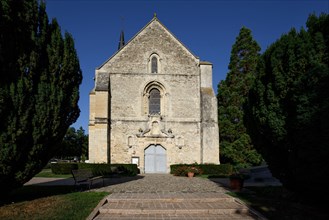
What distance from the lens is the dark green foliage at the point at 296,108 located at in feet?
21.7

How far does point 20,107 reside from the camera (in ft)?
24.5

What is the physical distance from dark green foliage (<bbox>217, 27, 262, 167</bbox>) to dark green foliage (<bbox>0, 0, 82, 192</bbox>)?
20.7m

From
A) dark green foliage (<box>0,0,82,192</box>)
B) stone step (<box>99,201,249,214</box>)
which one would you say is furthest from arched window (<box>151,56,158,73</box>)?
stone step (<box>99,201,249,214</box>)

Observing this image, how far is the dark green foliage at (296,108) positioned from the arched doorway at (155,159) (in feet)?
46.4

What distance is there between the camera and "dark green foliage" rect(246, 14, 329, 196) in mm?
6613

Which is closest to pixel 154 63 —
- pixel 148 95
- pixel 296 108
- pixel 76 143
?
pixel 148 95

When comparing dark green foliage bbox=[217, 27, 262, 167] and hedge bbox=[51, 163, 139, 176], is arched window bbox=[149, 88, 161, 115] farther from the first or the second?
dark green foliage bbox=[217, 27, 262, 167]

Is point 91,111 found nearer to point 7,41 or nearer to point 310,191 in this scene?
point 7,41

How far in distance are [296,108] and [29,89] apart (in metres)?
7.05

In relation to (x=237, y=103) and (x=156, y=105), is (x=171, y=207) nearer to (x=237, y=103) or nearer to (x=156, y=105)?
(x=156, y=105)

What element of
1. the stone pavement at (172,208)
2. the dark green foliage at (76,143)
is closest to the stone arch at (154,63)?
the stone pavement at (172,208)

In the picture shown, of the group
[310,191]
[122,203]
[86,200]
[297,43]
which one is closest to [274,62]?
[297,43]

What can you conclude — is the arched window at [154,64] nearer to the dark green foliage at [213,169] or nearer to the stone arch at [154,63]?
the stone arch at [154,63]

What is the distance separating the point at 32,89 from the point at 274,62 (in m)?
6.83
